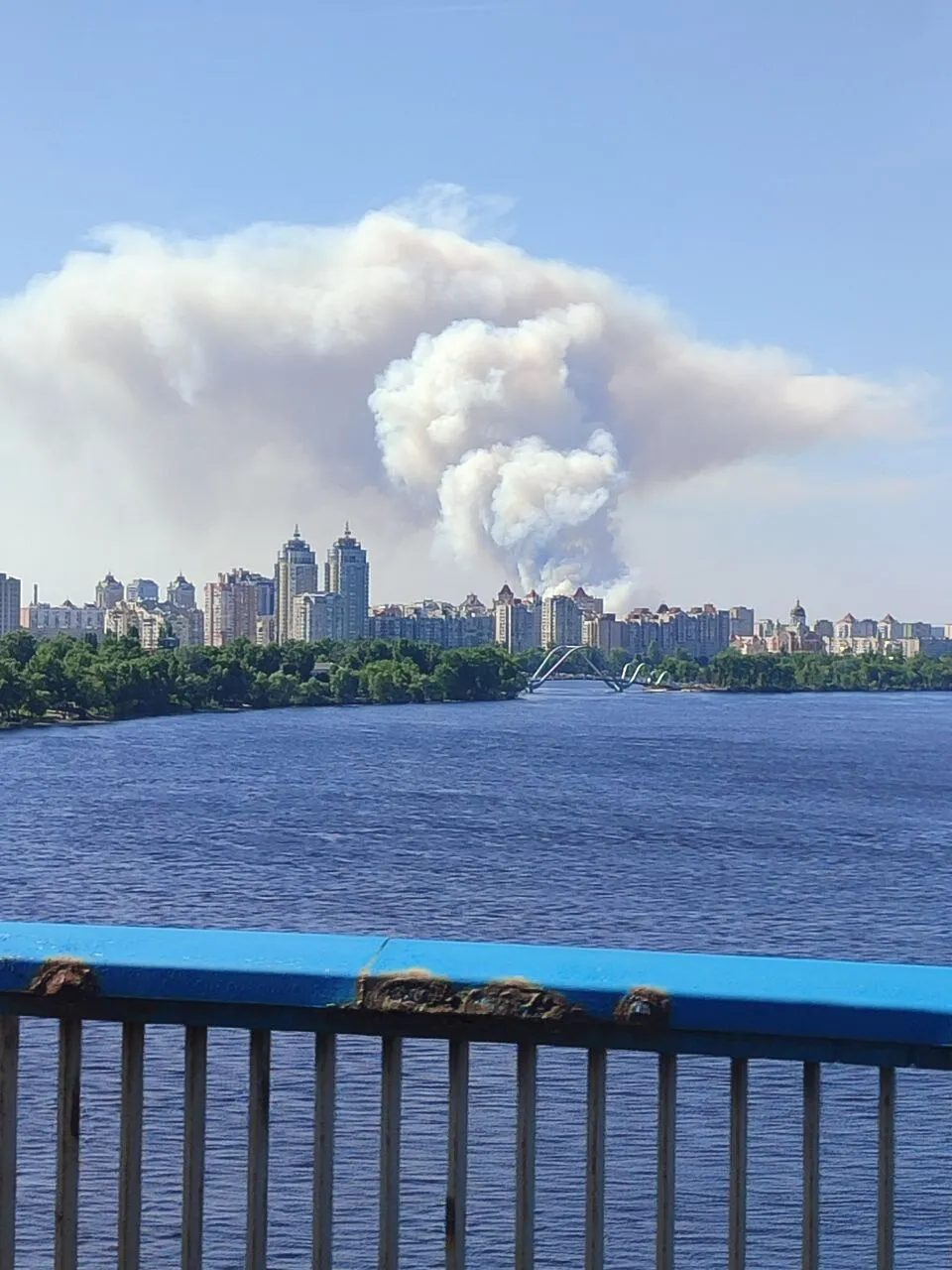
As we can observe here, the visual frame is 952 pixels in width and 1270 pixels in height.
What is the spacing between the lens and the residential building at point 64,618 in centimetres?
15262

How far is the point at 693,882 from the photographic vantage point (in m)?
23.6

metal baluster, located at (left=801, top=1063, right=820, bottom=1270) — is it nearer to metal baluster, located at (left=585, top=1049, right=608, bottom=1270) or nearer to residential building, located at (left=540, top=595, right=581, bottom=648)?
metal baluster, located at (left=585, top=1049, right=608, bottom=1270)

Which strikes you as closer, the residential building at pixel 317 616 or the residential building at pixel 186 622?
the residential building at pixel 186 622

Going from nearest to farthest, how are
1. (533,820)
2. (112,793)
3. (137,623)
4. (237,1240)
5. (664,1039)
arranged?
1. (664,1039)
2. (237,1240)
3. (533,820)
4. (112,793)
5. (137,623)

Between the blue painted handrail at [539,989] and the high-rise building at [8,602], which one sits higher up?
the high-rise building at [8,602]

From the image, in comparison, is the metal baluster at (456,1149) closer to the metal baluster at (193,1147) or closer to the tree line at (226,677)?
the metal baluster at (193,1147)

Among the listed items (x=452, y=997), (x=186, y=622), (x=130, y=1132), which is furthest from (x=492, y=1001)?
(x=186, y=622)

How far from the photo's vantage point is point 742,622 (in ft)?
637

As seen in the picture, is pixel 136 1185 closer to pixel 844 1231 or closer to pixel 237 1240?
pixel 237 1240

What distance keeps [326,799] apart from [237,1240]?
89.1 ft

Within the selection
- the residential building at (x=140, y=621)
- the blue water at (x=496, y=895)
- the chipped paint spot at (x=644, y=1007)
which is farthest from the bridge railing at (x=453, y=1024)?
the residential building at (x=140, y=621)

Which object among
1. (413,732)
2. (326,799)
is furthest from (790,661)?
(326,799)

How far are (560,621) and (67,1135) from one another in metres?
167

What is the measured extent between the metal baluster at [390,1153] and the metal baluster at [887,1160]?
17.6 inches
